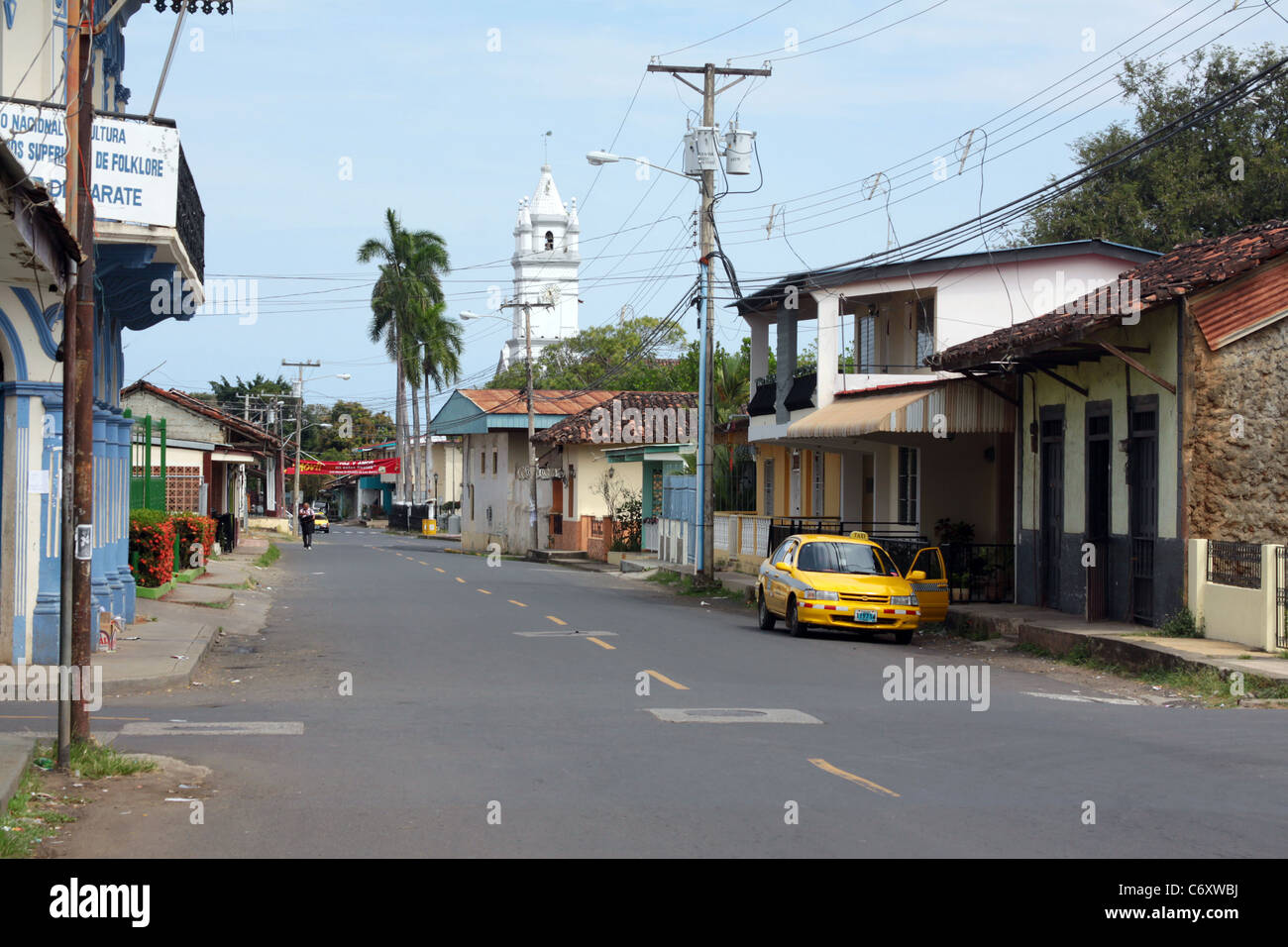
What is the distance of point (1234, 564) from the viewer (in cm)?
1742

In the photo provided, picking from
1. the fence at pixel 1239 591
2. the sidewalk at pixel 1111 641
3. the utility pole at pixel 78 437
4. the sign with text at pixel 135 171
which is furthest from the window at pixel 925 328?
the utility pole at pixel 78 437

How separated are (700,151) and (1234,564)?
56.2ft

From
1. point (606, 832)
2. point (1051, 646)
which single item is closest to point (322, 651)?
point (1051, 646)

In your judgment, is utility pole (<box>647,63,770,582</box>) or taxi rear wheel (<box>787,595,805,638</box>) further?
utility pole (<box>647,63,770,582</box>)

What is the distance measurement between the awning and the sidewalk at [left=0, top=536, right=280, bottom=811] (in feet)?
35.8

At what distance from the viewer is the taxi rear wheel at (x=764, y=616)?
22453 mm

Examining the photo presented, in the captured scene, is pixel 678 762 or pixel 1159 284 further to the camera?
pixel 1159 284

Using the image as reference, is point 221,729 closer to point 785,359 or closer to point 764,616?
point 764,616

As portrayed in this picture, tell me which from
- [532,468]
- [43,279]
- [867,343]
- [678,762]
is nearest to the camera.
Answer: [678,762]

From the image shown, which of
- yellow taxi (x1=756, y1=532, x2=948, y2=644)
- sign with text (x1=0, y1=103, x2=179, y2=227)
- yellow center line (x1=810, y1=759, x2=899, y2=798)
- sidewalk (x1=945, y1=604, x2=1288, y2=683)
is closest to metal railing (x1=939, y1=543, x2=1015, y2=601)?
sidewalk (x1=945, y1=604, x2=1288, y2=683)

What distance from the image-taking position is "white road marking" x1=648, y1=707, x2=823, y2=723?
41.4ft
